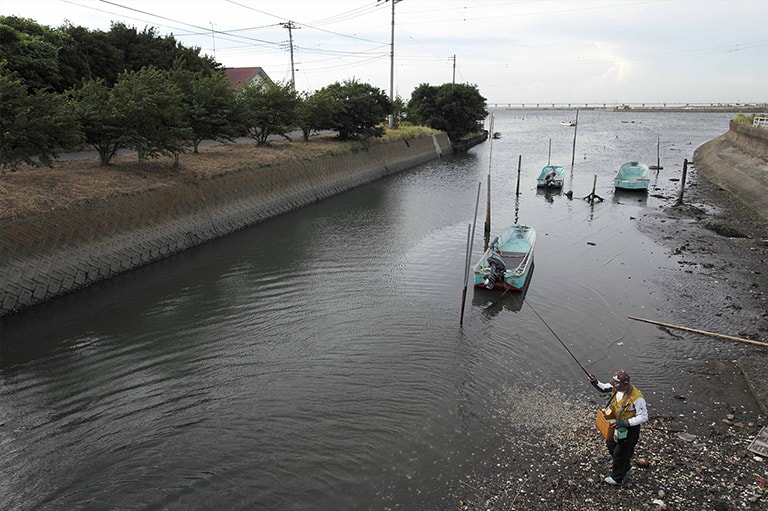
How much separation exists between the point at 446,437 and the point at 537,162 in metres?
55.0

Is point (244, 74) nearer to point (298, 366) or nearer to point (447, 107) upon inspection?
point (447, 107)

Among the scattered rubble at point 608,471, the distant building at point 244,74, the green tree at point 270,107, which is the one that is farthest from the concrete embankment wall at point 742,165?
the distant building at point 244,74

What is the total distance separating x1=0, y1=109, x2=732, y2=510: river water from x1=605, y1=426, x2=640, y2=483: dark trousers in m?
2.37

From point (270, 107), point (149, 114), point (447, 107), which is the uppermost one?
A: point (447, 107)

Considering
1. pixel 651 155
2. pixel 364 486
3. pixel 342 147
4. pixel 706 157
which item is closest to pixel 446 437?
pixel 364 486

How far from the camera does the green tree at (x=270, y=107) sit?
121 feet

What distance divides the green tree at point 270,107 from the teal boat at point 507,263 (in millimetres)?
22233

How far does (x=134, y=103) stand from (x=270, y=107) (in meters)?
15.5

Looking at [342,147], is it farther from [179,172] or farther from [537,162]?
[537,162]

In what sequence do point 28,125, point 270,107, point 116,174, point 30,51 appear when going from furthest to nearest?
1. point 270,107
2. point 30,51
3. point 116,174
4. point 28,125

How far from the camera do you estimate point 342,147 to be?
42906 millimetres

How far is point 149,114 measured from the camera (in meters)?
24.0

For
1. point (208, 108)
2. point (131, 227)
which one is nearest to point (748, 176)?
point (208, 108)

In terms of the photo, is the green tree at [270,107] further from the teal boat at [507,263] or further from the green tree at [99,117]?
the teal boat at [507,263]
